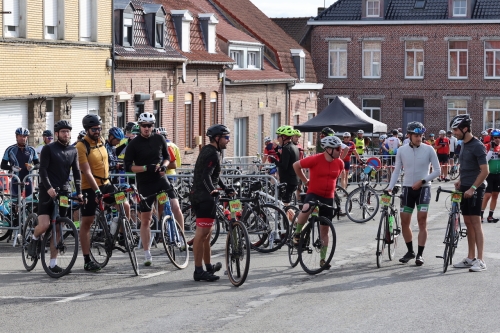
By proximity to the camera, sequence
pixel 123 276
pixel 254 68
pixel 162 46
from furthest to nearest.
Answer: pixel 254 68 → pixel 162 46 → pixel 123 276

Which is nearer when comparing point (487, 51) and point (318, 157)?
point (318, 157)

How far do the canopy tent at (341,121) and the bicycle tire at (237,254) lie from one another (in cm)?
2060

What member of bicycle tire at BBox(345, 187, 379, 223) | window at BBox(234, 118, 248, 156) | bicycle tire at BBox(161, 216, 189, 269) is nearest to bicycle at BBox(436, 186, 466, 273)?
bicycle tire at BBox(161, 216, 189, 269)

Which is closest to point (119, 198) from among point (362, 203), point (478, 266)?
point (478, 266)

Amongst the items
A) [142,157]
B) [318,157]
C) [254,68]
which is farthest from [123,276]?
[254,68]

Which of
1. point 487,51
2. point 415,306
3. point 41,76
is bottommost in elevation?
point 415,306

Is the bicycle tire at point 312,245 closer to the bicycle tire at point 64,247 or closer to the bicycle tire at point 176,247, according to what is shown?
the bicycle tire at point 176,247

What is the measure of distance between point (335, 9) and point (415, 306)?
50402 mm

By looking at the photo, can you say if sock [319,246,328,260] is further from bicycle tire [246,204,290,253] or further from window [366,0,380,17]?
window [366,0,380,17]

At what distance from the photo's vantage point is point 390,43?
58969 millimetres

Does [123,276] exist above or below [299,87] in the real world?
below

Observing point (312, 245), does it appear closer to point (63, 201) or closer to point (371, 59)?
point (63, 201)

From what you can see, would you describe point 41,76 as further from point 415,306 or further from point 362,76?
point 362,76

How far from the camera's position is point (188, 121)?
36781mm
